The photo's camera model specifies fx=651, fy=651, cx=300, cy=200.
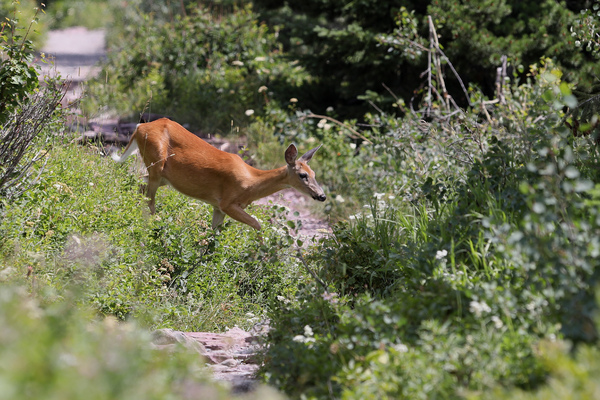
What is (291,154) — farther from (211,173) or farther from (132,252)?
(132,252)

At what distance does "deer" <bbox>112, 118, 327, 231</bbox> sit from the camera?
20.0ft

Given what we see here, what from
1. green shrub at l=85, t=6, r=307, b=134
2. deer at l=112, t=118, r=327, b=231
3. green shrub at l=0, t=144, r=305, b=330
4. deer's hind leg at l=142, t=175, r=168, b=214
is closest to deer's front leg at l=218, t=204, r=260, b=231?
deer at l=112, t=118, r=327, b=231

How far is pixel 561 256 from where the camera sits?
2.96 metres

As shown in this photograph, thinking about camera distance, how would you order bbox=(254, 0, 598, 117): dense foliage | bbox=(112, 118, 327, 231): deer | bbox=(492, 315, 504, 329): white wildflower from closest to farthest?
bbox=(492, 315, 504, 329): white wildflower → bbox=(112, 118, 327, 231): deer → bbox=(254, 0, 598, 117): dense foliage

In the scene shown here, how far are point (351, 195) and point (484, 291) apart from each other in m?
4.87

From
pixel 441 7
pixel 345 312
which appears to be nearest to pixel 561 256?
pixel 345 312

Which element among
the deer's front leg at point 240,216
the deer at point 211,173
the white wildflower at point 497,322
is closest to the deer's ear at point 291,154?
the deer at point 211,173

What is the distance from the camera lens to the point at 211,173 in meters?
6.31

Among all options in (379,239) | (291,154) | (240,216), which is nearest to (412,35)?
(291,154)

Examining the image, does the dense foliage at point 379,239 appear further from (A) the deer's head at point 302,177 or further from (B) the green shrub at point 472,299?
(A) the deer's head at point 302,177

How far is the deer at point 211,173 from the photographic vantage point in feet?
20.0

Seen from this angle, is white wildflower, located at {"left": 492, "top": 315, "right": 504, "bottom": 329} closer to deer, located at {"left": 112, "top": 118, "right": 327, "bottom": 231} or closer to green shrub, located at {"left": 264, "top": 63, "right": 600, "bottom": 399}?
green shrub, located at {"left": 264, "top": 63, "right": 600, "bottom": 399}

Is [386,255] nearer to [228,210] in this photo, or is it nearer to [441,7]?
[228,210]

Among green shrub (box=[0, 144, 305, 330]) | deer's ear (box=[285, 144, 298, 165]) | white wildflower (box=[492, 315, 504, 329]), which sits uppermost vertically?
deer's ear (box=[285, 144, 298, 165])
